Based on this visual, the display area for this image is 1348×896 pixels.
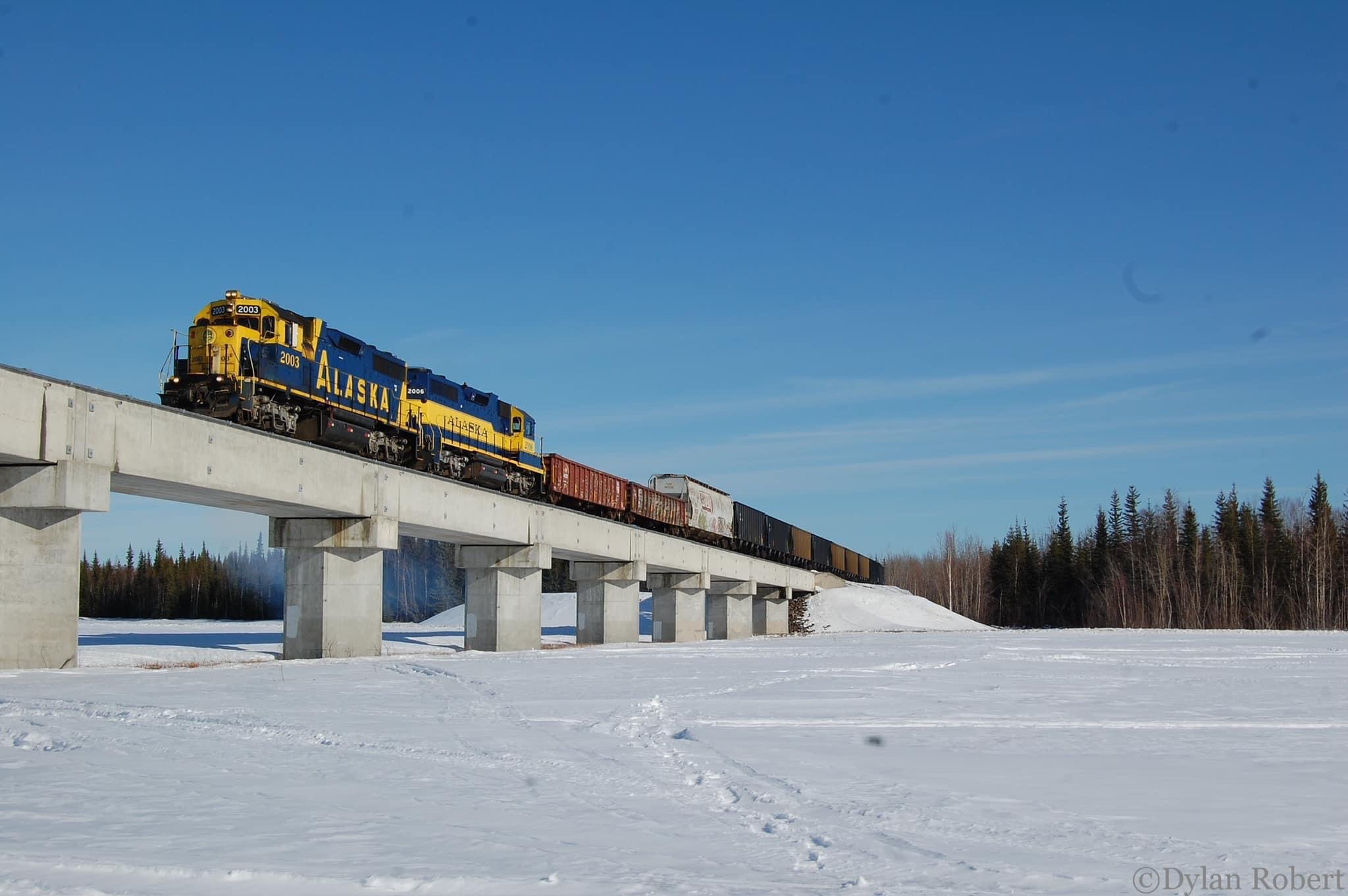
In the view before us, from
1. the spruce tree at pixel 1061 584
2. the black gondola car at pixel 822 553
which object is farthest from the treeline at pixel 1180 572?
the black gondola car at pixel 822 553

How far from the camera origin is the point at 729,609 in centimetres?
7350

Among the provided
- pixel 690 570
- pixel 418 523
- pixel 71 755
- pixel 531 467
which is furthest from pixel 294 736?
pixel 690 570

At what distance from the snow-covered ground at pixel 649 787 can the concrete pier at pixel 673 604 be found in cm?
4071

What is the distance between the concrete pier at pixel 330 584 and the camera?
31797 millimetres

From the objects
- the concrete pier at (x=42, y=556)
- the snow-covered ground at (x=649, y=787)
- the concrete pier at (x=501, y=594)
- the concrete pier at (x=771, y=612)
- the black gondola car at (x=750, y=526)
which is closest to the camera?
the snow-covered ground at (x=649, y=787)

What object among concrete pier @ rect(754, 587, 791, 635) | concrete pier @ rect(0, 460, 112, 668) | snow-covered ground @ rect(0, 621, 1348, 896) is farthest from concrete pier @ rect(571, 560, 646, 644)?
snow-covered ground @ rect(0, 621, 1348, 896)

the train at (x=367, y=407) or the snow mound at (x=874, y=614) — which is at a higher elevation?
the train at (x=367, y=407)

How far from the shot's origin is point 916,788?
31.0 feet

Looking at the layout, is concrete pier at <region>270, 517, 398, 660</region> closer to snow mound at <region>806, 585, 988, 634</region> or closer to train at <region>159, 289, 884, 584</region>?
train at <region>159, 289, 884, 584</region>

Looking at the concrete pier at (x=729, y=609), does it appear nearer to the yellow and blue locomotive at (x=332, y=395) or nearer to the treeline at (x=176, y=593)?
the yellow and blue locomotive at (x=332, y=395)

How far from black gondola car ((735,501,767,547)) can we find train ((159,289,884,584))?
11.0 metres

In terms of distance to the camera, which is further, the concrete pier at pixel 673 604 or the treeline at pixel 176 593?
the treeline at pixel 176 593

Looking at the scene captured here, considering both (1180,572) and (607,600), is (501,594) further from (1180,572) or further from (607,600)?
(1180,572)

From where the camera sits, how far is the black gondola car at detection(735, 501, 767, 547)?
231 ft
